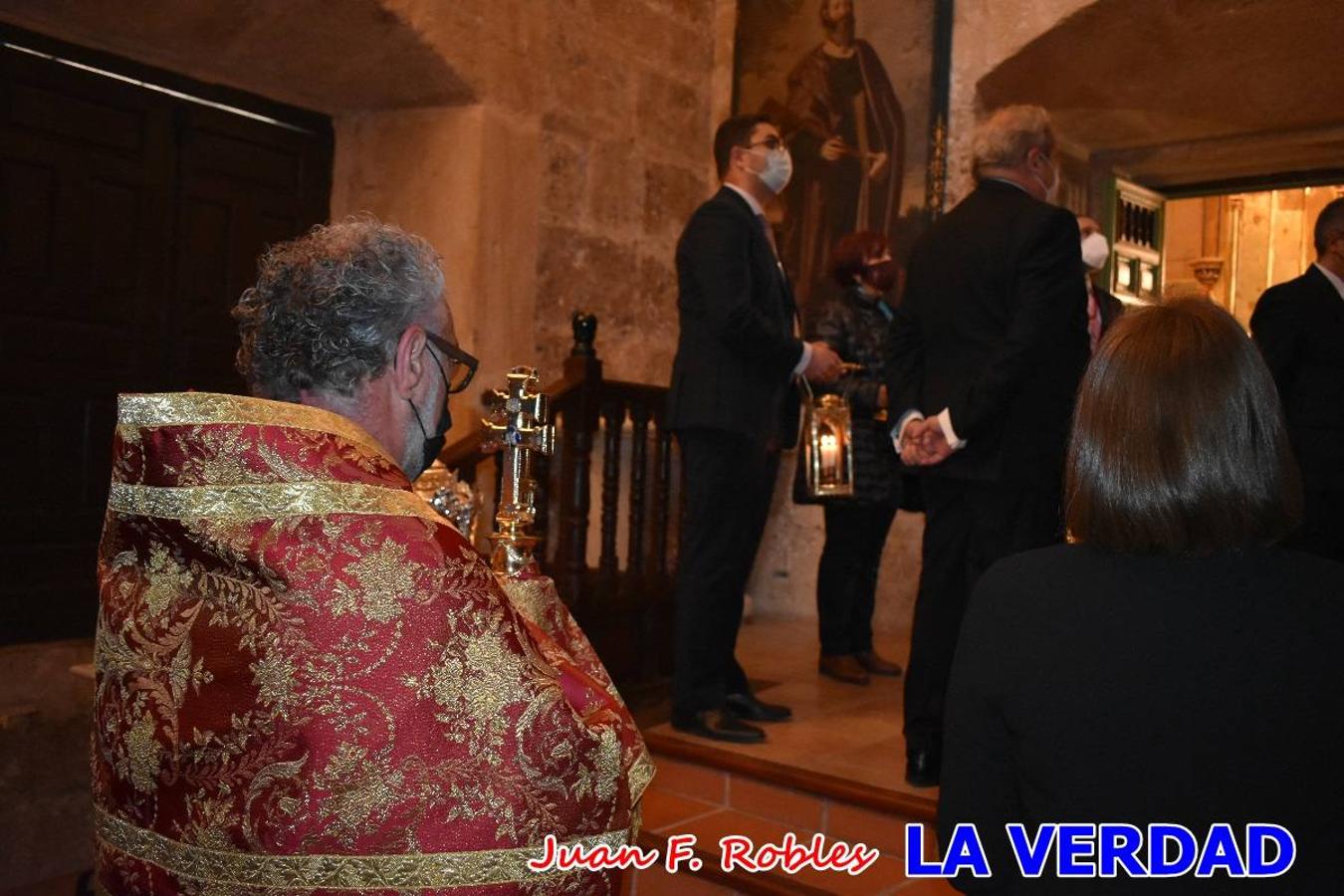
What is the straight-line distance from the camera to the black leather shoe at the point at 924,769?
10.5 feet

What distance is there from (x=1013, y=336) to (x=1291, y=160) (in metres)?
3.82

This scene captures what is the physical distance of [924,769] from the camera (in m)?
3.22

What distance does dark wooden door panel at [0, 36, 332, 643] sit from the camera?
14.8 feet

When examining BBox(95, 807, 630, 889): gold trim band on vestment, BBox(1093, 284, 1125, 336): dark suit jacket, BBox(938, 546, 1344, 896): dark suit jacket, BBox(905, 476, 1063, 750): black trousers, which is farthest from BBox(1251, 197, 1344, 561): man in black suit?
BBox(95, 807, 630, 889): gold trim band on vestment

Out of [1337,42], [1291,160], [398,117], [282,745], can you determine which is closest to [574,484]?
[398,117]

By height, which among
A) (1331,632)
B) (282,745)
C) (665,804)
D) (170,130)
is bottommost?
(665,804)

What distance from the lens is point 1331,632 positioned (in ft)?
4.16

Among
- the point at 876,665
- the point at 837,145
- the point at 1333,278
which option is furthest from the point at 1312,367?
the point at 837,145

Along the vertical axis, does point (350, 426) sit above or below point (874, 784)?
above

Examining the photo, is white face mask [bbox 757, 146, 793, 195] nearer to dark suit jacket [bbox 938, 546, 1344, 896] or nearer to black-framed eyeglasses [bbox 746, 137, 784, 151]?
black-framed eyeglasses [bbox 746, 137, 784, 151]

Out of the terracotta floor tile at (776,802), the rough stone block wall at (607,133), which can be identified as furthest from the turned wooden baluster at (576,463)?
the rough stone block wall at (607,133)

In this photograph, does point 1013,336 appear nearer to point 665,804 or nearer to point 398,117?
point 665,804

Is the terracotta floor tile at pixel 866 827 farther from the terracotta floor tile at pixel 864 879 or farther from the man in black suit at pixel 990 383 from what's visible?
the man in black suit at pixel 990 383

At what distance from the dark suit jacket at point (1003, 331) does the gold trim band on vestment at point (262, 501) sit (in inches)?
77.1
